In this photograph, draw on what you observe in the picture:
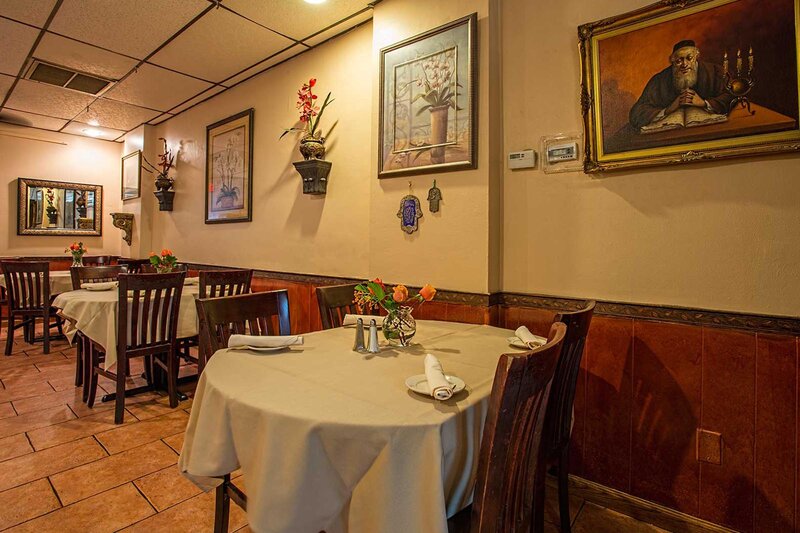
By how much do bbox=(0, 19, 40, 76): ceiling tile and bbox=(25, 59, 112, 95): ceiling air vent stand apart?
Result: 0.11 meters

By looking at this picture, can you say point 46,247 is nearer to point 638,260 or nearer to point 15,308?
point 15,308

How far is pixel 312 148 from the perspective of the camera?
327 centimetres

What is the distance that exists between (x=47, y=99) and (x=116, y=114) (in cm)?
66

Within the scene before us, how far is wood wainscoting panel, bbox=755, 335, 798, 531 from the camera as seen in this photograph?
5.11 feet

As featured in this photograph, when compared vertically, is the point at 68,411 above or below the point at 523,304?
below

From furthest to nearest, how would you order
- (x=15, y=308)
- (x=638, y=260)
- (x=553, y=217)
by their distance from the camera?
(x=15, y=308) < (x=553, y=217) < (x=638, y=260)

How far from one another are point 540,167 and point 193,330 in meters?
2.69

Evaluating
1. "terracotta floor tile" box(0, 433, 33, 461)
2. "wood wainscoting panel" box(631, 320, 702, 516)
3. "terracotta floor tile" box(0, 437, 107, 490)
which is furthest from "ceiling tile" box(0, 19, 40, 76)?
"wood wainscoting panel" box(631, 320, 702, 516)

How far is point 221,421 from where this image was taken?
3.67 feet

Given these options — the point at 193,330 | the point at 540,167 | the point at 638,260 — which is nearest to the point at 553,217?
the point at 540,167

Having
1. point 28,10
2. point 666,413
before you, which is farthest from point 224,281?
point 666,413

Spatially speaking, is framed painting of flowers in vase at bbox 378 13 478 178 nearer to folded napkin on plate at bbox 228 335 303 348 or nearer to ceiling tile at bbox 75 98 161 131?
folded napkin on plate at bbox 228 335 303 348

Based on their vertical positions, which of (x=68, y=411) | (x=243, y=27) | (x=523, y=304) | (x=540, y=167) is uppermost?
(x=243, y=27)

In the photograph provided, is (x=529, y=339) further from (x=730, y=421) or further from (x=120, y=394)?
(x=120, y=394)
